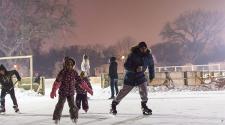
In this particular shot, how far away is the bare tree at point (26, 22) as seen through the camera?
4822 centimetres

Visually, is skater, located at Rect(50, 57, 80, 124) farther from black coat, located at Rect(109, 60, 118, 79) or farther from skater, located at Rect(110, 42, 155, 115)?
black coat, located at Rect(109, 60, 118, 79)

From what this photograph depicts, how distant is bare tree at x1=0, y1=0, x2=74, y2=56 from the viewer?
48219 mm

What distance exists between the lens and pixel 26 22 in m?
48.9

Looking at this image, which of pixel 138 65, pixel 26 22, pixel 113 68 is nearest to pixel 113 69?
pixel 113 68

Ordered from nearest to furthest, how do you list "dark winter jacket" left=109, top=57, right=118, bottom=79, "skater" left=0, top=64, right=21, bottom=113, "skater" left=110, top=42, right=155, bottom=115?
"skater" left=110, top=42, right=155, bottom=115 < "skater" left=0, top=64, right=21, bottom=113 < "dark winter jacket" left=109, top=57, right=118, bottom=79

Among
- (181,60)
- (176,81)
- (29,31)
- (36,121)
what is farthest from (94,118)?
(181,60)

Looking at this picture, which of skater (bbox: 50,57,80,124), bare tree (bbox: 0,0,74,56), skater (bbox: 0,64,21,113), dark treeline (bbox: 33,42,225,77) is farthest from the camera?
dark treeline (bbox: 33,42,225,77)

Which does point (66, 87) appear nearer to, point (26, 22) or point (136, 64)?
point (136, 64)

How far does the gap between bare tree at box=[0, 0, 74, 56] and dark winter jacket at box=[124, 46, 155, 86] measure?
1502 inches

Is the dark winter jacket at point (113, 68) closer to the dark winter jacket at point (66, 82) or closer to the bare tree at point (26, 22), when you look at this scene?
the dark winter jacket at point (66, 82)

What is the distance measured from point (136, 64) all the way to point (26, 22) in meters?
38.9

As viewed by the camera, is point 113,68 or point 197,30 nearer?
point 113,68

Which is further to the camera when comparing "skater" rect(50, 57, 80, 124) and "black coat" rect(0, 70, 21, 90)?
"black coat" rect(0, 70, 21, 90)

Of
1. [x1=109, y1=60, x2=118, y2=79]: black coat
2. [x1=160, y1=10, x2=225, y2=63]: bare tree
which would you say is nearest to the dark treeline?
[x1=160, y1=10, x2=225, y2=63]: bare tree
